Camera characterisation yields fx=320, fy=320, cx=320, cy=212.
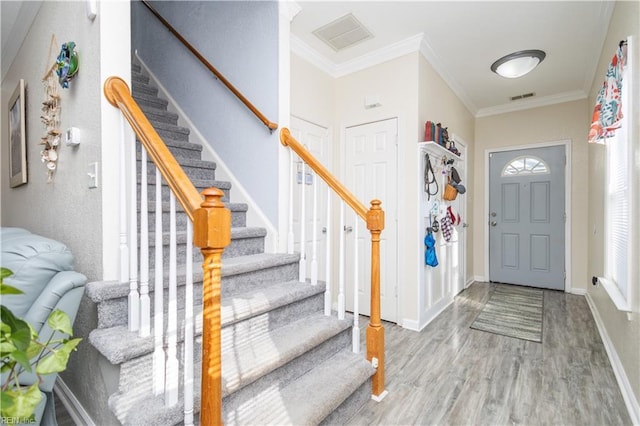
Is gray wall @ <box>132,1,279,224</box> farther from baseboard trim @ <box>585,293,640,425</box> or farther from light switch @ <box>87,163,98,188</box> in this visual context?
baseboard trim @ <box>585,293,640,425</box>

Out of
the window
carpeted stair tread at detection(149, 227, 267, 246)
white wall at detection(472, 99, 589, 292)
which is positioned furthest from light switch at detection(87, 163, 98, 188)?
white wall at detection(472, 99, 589, 292)

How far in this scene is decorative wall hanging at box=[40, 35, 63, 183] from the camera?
1860 mm

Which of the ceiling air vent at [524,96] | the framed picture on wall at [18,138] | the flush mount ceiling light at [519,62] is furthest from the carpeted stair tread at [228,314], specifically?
the ceiling air vent at [524,96]

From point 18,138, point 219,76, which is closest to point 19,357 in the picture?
point 219,76

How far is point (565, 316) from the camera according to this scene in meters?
3.40

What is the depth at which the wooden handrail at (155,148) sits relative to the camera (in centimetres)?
111

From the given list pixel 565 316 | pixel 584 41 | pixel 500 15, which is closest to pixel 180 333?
pixel 500 15

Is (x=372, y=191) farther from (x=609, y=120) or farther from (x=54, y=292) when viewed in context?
(x=54, y=292)

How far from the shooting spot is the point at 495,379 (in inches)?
84.7

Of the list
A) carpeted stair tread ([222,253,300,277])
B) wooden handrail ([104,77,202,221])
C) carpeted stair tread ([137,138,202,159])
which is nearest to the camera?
wooden handrail ([104,77,202,221])

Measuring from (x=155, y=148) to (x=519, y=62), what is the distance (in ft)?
11.6

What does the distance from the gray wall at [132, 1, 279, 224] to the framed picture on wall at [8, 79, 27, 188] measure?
3.98 ft

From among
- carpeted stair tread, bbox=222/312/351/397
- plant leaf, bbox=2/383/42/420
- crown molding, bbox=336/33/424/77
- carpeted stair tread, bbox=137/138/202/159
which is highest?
crown molding, bbox=336/33/424/77

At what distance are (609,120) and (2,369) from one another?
9.92 feet
